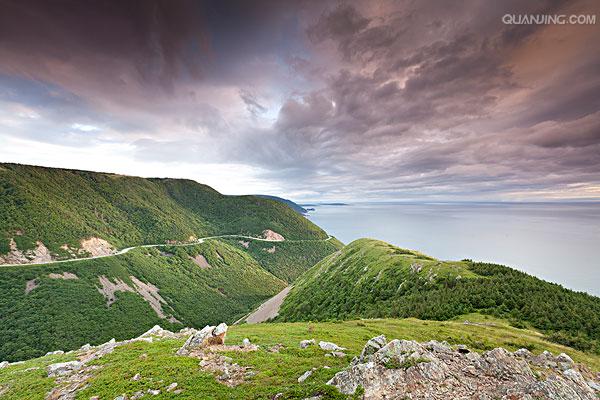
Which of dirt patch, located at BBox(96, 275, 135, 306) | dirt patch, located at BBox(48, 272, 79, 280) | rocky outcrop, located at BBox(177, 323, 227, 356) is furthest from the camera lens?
dirt patch, located at BBox(96, 275, 135, 306)

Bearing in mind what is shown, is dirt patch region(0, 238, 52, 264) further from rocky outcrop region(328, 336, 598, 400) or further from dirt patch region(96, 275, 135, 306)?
rocky outcrop region(328, 336, 598, 400)

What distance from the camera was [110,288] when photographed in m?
103

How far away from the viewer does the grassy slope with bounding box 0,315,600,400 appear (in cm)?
1608

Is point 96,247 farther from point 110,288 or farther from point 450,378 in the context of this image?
point 450,378

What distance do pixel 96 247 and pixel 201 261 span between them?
179 ft

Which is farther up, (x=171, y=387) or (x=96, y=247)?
(x=171, y=387)

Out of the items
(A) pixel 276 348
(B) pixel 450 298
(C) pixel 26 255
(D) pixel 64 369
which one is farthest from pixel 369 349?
(C) pixel 26 255

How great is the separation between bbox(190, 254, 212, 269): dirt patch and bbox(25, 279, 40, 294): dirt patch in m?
75.7

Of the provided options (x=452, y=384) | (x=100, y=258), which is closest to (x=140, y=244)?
(x=100, y=258)

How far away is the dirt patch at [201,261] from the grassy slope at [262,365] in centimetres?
13879

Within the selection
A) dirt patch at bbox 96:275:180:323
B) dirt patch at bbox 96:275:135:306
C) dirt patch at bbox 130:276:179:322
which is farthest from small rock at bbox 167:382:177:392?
dirt patch at bbox 96:275:135:306

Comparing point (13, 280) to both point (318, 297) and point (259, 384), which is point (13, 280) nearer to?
point (318, 297)

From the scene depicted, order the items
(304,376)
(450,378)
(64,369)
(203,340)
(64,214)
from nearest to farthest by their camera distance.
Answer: (450,378) → (304,376) → (64,369) → (203,340) → (64,214)

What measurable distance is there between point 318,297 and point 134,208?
599ft
